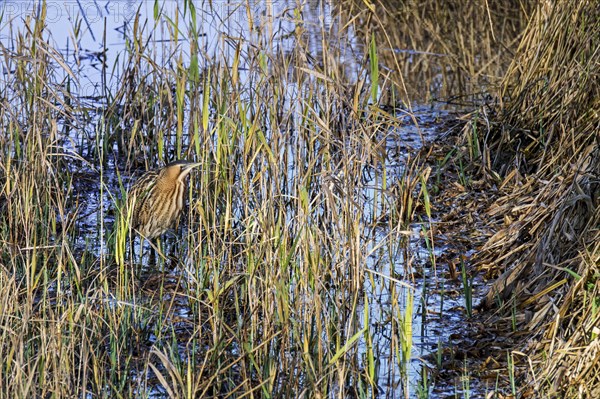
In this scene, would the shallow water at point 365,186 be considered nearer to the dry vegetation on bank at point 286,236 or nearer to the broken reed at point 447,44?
the dry vegetation on bank at point 286,236

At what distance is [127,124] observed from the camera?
5.98 meters

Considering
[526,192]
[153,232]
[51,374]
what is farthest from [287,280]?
[526,192]

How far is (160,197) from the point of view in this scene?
4.84 meters

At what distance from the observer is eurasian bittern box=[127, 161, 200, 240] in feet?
15.9

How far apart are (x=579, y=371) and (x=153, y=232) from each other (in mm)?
2287

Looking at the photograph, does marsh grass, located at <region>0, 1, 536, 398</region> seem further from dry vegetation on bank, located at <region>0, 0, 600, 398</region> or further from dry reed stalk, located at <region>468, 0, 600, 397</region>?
dry reed stalk, located at <region>468, 0, 600, 397</region>

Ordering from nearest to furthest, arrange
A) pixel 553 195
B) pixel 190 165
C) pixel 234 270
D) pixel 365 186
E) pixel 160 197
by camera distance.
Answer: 1. pixel 365 186
2. pixel 234 270
3. pixel 553 195
4. pixel 190 165
5. pixel 160 197

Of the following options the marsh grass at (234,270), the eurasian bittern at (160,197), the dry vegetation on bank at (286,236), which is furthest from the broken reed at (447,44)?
the eurasian bittern at (160,197)

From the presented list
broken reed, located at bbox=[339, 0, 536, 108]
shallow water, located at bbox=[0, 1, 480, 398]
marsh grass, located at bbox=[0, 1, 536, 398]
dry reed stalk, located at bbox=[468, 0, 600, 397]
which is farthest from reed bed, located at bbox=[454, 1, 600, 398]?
broken reed, located at bbox=[339, 0, 536, 108]

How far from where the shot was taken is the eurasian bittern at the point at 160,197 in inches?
190

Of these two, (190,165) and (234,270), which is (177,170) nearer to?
(190,165)

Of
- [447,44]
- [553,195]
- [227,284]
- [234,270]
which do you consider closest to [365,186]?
[227,284]

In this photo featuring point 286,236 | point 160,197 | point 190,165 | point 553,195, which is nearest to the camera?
point 286,236

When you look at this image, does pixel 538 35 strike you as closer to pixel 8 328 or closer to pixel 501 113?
pixel 501 113
